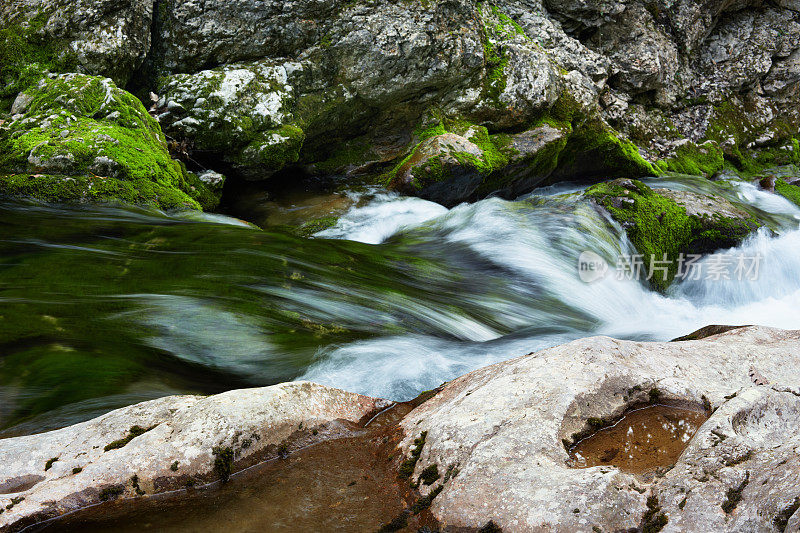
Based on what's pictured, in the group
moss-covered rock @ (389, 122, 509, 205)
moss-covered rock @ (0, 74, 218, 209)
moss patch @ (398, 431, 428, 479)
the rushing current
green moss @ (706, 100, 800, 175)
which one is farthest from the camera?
green moss @ (706, 100, 800, 175)

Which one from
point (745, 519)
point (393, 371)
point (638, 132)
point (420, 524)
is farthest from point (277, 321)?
point (638, 132)

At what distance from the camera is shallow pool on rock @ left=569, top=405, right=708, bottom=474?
2.30m

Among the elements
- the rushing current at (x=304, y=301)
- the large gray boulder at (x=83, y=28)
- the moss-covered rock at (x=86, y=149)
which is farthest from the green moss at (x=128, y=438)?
the large gray boulder at (x=83, y=28)

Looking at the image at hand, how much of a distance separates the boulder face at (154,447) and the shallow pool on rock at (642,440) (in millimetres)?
1262

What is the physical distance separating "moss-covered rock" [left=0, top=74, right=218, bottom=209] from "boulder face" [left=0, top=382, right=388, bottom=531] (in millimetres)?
4586

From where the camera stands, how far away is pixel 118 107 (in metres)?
7.20

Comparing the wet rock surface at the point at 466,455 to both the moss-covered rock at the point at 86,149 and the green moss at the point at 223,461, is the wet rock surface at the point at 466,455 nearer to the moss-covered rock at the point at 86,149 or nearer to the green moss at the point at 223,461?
the green moss at the point at 223,461

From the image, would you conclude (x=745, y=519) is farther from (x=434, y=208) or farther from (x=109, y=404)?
(x=434, y=208)

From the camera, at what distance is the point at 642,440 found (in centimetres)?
246

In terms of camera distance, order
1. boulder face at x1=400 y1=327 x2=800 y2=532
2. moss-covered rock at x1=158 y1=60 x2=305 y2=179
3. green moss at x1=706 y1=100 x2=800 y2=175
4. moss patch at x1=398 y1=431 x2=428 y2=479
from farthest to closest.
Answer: green moss at x1=706 y1=100 x2=800 y2=175, moss-covered rock at x1=158 y1=60 x2=305 y2=179, moss patch at x1=398 y1=431 x2=428 y2=479, boulder face at x1=400 y1=327 x2=800 y2=532

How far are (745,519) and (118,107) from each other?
8030mm

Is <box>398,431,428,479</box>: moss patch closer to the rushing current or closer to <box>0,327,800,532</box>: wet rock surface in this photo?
<box>0,327,800,532</box>: wet rock surface

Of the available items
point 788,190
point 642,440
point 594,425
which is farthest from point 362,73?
point 788,190

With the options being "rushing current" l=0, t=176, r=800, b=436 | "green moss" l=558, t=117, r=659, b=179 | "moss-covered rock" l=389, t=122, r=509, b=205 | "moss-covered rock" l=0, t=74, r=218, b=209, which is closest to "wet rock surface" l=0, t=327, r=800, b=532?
"rushing current" l=0, t=176, r=800, b=436
